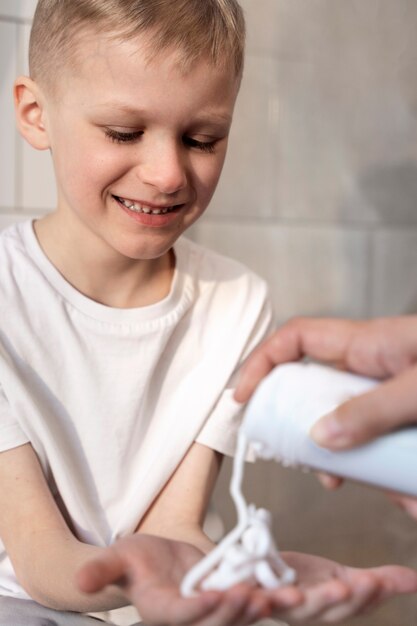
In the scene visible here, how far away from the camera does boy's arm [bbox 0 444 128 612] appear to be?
802 mm

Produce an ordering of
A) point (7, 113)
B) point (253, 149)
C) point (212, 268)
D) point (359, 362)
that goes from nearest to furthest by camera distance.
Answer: point (359, 362) → point (212, 268) → point (7, 113) → point (253, 149)

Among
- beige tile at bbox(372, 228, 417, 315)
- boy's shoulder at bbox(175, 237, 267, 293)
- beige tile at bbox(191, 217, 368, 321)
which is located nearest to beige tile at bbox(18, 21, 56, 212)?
beige tile at bbox(191, 217, 368, 321)

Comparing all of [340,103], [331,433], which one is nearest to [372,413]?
[331,433]

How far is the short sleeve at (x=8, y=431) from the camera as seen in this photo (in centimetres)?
89

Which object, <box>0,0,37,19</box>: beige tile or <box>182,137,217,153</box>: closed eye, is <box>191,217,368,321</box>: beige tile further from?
<box>182,137,217,153</box>: closed eye

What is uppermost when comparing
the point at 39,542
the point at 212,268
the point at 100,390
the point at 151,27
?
the point at 151,27

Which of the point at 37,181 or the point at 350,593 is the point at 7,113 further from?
the point at 350,593

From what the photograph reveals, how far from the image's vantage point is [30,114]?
96cm

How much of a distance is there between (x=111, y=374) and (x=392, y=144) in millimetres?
1018

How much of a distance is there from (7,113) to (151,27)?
59cm

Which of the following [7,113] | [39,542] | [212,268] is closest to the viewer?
[39,542]

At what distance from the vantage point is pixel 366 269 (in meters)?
1.78

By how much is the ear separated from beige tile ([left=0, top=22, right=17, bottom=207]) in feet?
1.36

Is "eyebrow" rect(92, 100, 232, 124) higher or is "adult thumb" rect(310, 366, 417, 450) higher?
A: "eyebrow" rect(92, 100, 232, 124)
